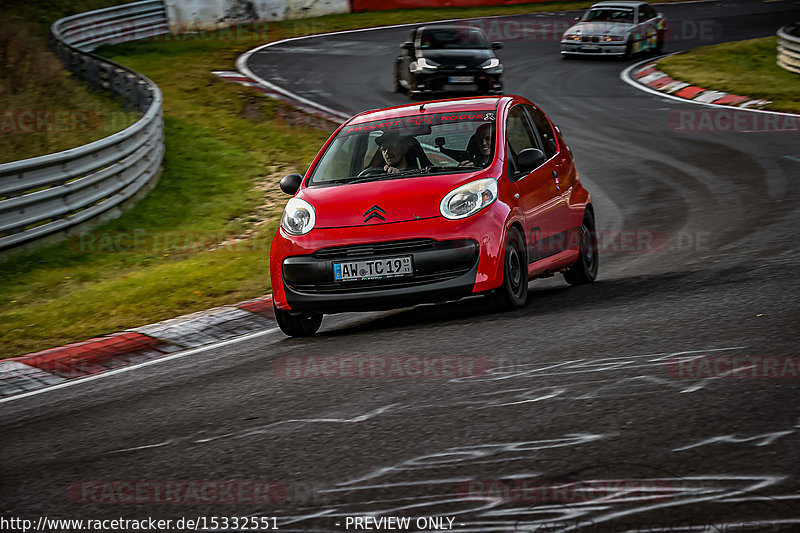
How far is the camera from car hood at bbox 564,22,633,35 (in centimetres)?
2936

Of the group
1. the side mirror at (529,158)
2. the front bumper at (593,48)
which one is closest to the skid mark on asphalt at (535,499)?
the side mirror at (529,158)

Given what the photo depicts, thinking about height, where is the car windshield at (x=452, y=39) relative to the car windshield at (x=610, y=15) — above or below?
above

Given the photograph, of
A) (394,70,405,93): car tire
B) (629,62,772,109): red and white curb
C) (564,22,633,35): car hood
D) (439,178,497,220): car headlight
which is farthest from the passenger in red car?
(564,22,633,35): car hood

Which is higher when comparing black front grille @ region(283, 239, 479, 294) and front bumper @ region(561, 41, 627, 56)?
black front grille @ region(283, 239, 479, 294)

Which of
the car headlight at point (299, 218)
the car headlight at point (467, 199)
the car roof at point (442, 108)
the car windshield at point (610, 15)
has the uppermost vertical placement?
the car roof at point (442, 108)

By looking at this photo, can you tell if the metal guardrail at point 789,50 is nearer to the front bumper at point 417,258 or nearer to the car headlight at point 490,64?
the car headlight at point 490,64

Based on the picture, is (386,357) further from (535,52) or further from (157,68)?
(535,52)

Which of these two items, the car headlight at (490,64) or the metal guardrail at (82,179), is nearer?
the metal guardrail at (82,179)

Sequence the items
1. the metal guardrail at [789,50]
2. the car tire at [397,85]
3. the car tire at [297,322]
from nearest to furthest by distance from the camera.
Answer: the car tire at [297,322] → the car tire at [397,85] → the metal guardrail at [789,50]

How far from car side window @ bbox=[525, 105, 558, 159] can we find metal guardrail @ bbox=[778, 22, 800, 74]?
674 inches

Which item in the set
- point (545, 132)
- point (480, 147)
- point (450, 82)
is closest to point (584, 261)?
point (545, 132)

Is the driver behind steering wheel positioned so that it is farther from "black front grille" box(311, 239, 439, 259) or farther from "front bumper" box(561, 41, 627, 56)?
"front bumper" box(561, 41, 627, 56)

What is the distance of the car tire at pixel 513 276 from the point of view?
7.75m

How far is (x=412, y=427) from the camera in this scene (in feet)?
16.5
